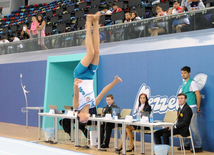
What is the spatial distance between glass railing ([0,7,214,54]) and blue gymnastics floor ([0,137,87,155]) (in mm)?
5324

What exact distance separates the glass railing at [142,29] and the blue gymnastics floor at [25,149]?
17.5 ft

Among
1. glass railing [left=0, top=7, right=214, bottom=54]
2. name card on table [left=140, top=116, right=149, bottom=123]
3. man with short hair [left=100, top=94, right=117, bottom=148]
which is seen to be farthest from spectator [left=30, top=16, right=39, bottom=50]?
name card on table [left=140, top=116, right=149, bottom=123]

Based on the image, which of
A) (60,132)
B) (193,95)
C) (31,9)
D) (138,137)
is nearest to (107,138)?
(138,137)

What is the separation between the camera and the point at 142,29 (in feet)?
26.0

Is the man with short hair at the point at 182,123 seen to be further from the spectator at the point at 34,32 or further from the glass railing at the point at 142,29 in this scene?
the spectator at the point at 34,32

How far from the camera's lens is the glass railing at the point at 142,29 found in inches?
268

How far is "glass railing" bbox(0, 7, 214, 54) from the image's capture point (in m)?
6.82

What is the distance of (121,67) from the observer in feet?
26.0

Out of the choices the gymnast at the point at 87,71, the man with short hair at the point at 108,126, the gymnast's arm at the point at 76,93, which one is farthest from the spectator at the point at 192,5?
the gymnast's arm at the point at 76,93

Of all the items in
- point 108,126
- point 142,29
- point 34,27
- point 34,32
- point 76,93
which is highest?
point 34,27

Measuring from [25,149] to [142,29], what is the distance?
604cm

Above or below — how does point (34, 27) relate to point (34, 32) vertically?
above

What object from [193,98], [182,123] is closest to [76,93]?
[182,123]

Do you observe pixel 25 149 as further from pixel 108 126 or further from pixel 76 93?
pixel 108 126
